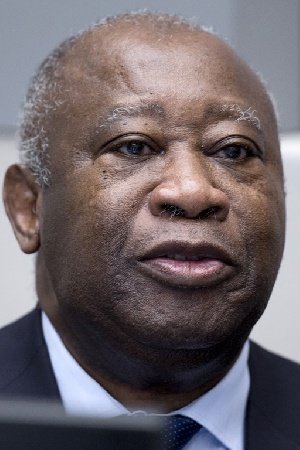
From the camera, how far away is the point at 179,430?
Result: 4.12 ft

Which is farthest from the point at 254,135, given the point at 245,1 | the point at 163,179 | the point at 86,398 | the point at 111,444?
the point at 111,444

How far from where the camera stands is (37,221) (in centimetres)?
138

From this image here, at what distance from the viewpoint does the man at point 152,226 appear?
45.1 inches

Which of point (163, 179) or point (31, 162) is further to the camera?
point (31, 162)

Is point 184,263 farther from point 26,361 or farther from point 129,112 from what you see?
point 26,361

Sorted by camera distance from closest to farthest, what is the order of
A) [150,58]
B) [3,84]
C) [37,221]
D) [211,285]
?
1. [211,285]
2. [150,58]
3. [37,221]
4. [3,84]

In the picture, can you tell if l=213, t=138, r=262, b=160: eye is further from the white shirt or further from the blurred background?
the blurred background

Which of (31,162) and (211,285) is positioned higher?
(31,162)

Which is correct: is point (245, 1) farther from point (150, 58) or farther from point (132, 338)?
point (132, 338)

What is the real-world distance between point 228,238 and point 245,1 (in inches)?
37.4

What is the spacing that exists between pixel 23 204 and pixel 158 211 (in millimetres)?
349

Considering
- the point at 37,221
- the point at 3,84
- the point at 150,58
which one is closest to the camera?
the point at 150,58

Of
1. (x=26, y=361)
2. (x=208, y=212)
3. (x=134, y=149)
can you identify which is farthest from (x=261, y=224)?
(x=26, y=361)

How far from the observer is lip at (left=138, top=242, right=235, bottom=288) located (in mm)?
1121
